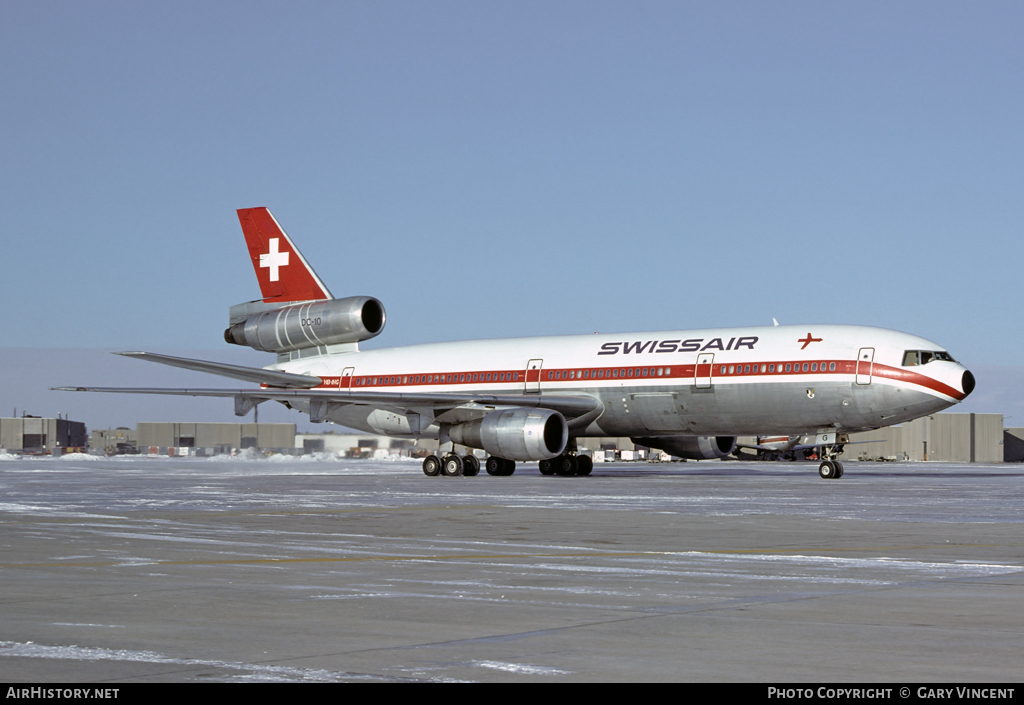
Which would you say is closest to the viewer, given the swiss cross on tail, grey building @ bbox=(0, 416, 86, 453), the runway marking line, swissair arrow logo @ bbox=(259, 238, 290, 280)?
the runway marking line

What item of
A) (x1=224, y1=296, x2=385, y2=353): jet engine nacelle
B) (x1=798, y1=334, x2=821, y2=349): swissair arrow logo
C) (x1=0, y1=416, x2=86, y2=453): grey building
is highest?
(x1=224, y1=296, x2=385, y2=353): jet engine nacelle

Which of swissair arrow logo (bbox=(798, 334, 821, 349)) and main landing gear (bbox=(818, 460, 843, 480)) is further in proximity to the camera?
main landing gear (bbox=(818, 460, 843, 480))

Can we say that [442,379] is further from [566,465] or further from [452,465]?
[566,465]

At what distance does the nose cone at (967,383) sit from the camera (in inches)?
1246

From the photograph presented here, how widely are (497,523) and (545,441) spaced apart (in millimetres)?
16335

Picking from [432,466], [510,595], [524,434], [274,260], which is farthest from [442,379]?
[510,595]

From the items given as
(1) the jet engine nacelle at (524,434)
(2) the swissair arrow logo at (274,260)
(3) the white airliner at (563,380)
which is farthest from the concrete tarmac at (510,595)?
(2) the swissair arrow logo at (274,260)

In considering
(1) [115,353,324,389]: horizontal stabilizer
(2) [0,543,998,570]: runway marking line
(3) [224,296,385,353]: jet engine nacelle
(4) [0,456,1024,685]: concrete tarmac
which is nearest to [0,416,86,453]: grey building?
(3) [224,296,385,353]: jet engine nacelle

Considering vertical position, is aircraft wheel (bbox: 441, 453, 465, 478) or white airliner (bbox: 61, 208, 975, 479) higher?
white airliner (bbox: 61, 208, 975, 479)

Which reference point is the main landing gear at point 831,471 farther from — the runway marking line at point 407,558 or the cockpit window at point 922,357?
the runway marking line at point 407,558

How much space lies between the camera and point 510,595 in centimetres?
907

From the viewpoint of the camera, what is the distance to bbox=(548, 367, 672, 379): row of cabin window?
34.6m

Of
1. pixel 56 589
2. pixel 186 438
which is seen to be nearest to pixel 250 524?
pixel 56 589

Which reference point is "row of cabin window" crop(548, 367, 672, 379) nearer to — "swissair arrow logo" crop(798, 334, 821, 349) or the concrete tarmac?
"swissair arrow logo" crop(798, 334, 821, 349)
